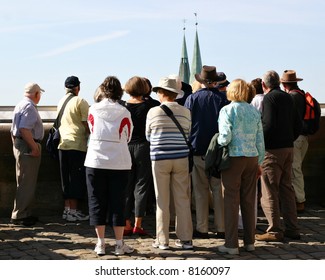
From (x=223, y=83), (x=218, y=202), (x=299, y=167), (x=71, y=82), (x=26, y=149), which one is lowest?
(x=218, y=202)

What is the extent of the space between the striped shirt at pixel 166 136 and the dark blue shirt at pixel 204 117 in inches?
22.3

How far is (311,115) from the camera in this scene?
9.29m

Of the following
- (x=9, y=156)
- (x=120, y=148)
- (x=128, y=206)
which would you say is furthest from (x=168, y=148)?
(x=9, y=156)

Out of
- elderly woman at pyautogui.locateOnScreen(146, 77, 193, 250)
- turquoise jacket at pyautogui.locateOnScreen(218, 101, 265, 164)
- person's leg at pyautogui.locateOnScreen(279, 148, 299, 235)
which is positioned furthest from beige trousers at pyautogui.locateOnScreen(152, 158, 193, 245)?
person's leg at pyautogui.locateOnScreen(279, 148, 299, 235)

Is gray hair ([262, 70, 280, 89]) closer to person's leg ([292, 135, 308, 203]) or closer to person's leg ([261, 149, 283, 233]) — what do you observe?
person's leg ([261, 149, 283, 233])

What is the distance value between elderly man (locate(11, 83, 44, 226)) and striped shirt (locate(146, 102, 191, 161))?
2.05 meters

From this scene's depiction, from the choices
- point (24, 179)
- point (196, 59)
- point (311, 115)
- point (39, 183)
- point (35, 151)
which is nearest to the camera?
point (35, 151)

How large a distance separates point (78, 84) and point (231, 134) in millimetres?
2855

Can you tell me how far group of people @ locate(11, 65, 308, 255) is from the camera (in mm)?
6910

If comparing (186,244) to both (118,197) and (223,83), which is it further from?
(223,83)

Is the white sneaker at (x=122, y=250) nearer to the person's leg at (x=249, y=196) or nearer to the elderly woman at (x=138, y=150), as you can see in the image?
the elderly woman at (x=138, y=150)

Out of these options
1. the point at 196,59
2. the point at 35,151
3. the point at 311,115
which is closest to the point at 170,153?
the point at 35,151

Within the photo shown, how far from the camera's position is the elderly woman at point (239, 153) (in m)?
6.93

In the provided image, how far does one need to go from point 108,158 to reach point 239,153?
1.29 meters
